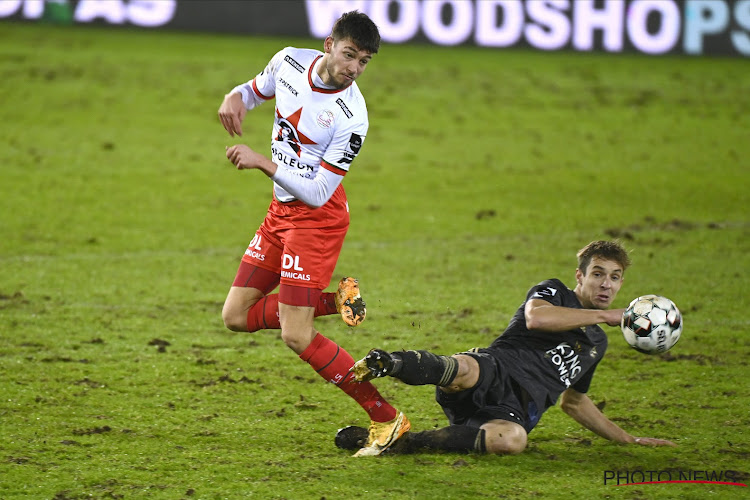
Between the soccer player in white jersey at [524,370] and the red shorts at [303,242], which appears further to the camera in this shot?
the red shorts at [303,242]

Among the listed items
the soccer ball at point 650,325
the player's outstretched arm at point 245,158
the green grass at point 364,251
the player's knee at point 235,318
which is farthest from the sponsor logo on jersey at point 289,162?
the soccer ball at point 650,325

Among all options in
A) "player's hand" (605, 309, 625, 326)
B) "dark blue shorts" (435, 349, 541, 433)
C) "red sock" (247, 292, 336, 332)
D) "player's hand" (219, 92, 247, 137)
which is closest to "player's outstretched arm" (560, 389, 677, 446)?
"dark blue shorts" (435, 349, 541, 433)

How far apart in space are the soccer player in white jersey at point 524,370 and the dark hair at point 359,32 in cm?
149

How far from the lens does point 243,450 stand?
16.5 ft

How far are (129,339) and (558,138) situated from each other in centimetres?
950

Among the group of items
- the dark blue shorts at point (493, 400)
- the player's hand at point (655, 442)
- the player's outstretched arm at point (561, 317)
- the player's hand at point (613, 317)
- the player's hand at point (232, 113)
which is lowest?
the player's hand at point (655, 442)

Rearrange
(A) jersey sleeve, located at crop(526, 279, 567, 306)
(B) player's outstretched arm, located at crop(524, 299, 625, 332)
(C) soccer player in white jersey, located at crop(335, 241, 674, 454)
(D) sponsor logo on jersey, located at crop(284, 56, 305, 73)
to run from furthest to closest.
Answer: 1. (D) sponsor logo on jersey, located at crop(284, 56, 305, 73)
2. (A) jersey sleeve, located at crop(526, 279, 567, 306)
3. (C) soccer player in white jersey, located at crop(335, 241, 674, 454)
4. (B) player's outstretched arm, located at crop(524, 299, 625, 332)

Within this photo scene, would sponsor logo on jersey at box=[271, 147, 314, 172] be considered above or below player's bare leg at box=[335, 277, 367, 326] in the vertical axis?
above

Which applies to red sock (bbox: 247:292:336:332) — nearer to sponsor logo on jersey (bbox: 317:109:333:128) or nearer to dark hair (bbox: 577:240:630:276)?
sponsor logo on jersey (bbox: 317:109:333:128)

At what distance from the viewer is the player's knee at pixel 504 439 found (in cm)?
491

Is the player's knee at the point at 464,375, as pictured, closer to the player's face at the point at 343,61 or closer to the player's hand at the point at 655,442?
the player's hand at the point at 655,442

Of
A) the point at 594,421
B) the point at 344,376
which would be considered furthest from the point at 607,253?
the point at 344,376

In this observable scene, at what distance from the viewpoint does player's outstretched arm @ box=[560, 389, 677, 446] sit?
5261 millimetres

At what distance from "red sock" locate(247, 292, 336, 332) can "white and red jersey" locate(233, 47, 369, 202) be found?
552 mm
